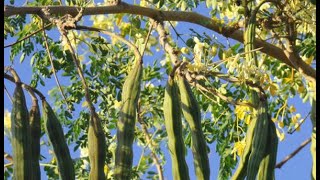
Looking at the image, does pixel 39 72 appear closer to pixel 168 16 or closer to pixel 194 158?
pixel 168 16

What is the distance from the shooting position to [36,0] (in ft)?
17.4

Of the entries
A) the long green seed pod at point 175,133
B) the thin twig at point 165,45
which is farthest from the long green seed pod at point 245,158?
the thin twig at point 165,45

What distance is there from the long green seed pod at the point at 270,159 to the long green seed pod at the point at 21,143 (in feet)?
2.39

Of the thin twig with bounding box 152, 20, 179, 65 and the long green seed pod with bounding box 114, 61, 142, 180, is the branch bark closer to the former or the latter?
the thin twig with bounding box 152, 20, 179, 65

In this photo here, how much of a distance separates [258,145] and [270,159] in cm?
6

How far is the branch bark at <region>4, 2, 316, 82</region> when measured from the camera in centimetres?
374

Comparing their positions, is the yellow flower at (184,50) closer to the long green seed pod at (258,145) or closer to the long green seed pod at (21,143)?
the long green seed pod at (258,145)

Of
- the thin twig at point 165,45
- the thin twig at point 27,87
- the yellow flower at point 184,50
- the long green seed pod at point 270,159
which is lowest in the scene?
the long green seed pod at point 270,159

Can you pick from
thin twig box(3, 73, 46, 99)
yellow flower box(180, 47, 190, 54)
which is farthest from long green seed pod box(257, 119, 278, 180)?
yellow flower box(180, 47, 190, 54)

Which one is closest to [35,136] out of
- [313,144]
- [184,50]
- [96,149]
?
[96,149]

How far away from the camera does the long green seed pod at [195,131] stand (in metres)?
3.29
